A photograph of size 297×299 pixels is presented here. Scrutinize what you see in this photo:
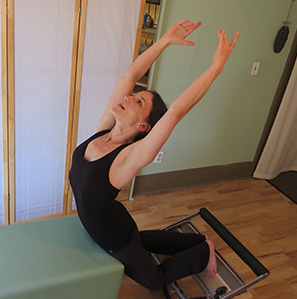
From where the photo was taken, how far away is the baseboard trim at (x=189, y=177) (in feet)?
9.58

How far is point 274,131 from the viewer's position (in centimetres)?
327

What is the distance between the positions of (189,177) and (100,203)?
66.8 inches

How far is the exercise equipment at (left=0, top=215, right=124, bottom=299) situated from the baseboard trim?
3.69 feet

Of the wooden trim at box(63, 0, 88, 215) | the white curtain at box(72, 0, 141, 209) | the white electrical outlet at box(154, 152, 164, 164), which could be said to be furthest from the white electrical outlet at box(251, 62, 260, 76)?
the wooden trim at box(63, 0, 88, 215)

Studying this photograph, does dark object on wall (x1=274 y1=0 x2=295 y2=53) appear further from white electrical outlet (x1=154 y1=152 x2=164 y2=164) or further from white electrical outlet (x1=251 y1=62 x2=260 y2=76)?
white electrical outlet (x1=154 y1=152 x2=164 y2=164)

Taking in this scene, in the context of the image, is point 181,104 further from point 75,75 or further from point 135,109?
point 75,75

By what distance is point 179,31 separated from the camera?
1732 millimetres

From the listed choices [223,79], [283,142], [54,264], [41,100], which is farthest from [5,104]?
[283,142]

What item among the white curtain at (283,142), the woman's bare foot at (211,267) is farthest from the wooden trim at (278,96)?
the woman's bare foot at (211,267)

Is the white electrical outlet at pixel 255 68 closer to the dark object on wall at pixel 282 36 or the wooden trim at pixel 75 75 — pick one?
the dark object on wall at pixel 282 36

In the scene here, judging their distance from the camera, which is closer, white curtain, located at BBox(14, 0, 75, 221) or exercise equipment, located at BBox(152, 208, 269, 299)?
exercise equipment, located at BBox(152, 208, 269, 299)

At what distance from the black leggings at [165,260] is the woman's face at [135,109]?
1.80 feet

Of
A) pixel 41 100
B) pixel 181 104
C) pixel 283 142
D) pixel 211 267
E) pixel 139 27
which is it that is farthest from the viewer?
pixel 283 142

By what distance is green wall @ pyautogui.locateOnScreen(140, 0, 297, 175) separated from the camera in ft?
8.24
